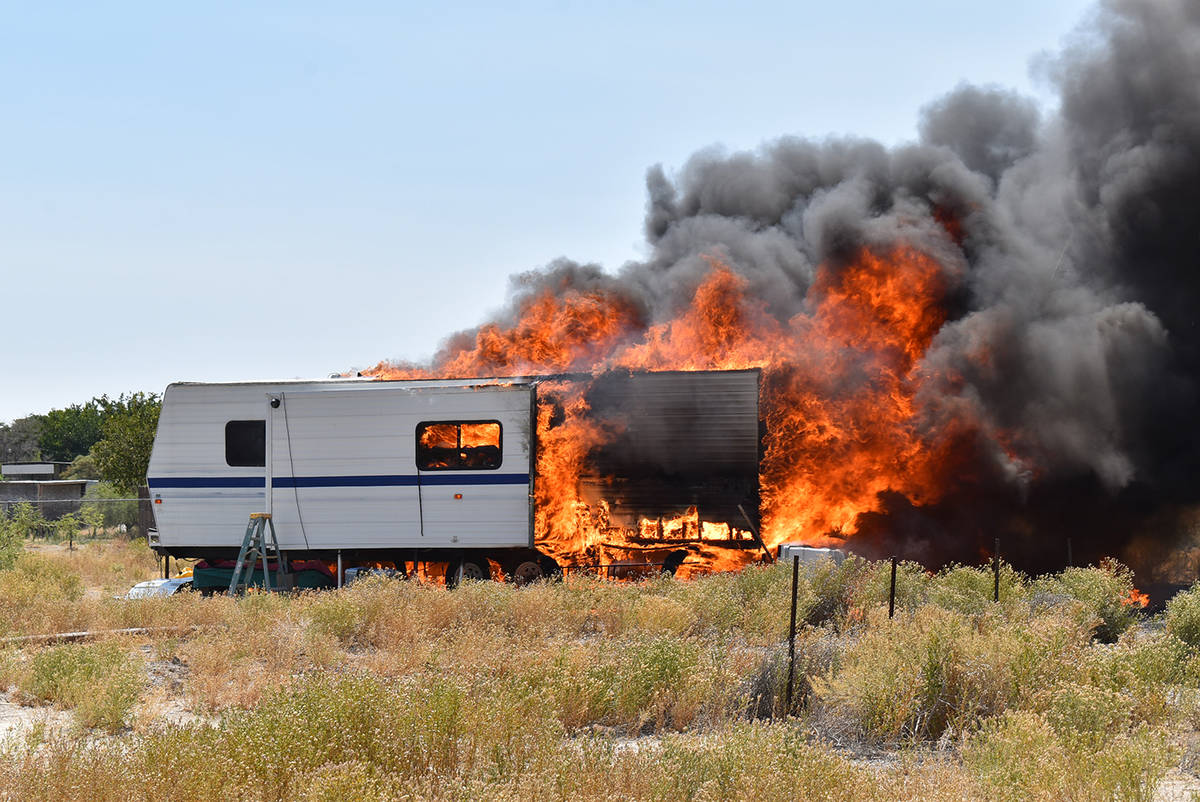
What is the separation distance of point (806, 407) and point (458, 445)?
5677 millimetres

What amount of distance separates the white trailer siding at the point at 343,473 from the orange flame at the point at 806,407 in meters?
0.69

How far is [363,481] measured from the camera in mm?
14672

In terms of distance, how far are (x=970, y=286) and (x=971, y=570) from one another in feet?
→ 26.1

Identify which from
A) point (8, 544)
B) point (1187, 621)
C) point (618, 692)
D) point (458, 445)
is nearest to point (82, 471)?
point (8, 544)

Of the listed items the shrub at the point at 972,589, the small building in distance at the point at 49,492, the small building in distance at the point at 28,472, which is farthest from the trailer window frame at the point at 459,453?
the small building in distance at the point at 28,472

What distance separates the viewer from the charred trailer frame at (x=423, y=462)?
14328mm

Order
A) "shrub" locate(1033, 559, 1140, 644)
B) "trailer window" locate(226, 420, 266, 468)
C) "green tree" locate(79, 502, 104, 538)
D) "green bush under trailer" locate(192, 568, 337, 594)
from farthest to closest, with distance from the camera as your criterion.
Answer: "green tree" locate(79, 502, 104, 538), "green bush under trailer" locate(192, 568, 337, 594), "trailer window" locate(226, 420, 266, 468), "shrub" locate(1033, 559, 1140, 644)

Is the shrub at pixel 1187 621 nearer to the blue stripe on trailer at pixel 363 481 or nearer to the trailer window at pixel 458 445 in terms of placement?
the blue stripe on trailer at pixel 363 481

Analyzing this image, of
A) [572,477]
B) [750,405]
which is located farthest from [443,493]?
[750,405]

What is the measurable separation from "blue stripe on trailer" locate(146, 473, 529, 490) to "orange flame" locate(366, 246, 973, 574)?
0.71m

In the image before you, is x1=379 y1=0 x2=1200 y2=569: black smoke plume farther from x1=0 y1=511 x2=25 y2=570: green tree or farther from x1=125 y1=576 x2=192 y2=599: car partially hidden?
x1=0 y1=511 x2=25 y2=570: green tree

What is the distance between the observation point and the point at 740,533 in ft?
47.1

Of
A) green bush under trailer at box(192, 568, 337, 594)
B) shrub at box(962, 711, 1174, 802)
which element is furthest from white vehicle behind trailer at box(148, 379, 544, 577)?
shrub at box(962, 711, 1174, 802)

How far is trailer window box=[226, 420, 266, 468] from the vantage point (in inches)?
591
